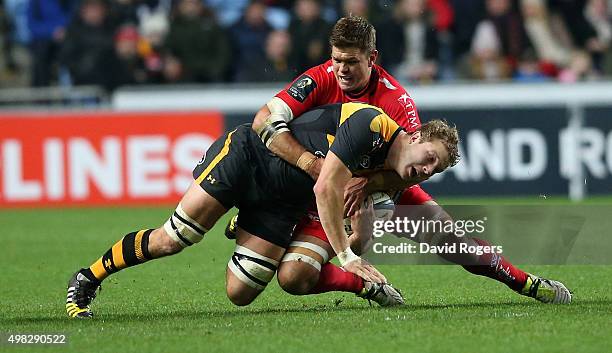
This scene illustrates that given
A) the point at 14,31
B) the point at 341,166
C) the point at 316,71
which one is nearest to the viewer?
the point at 341,166

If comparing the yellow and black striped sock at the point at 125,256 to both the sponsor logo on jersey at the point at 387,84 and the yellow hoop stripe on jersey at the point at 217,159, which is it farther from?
the sponsor logo on jersey at the point at 387,84

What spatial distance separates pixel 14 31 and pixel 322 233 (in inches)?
516

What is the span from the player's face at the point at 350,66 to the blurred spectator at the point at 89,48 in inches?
400

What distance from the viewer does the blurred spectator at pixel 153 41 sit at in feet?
59.5

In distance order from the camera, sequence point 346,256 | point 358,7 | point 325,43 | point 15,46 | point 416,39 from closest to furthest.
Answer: point 346,256, point 325,43, point 358,7, point 416,39, point 15,46

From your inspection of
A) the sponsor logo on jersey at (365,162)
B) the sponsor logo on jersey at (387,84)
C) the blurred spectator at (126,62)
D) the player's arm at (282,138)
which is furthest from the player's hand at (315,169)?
the blurred spectator at (126,62)

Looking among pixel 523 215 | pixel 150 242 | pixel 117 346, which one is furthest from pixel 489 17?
pixel 117 346

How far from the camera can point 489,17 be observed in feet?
58.7

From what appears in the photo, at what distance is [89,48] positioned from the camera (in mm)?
17703

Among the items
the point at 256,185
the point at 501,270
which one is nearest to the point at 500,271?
the point at 501,270

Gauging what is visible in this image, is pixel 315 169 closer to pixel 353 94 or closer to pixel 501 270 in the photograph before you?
pixel 353 94

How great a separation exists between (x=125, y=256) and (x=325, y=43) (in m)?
10.0

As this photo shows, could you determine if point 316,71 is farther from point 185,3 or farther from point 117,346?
point 185,3

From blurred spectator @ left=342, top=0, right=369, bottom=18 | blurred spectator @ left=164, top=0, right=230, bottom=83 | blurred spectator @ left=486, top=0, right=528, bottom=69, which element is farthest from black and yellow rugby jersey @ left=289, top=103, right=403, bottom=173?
blurred spectator @ left=486, top=0, right=528, bottom=69
